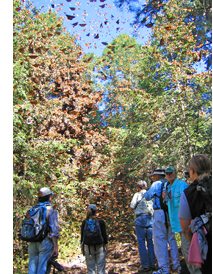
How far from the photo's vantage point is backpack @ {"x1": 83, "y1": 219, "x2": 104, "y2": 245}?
14.4 ft

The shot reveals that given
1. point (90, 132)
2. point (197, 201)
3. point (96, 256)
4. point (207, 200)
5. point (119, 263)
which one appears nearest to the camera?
point (207, 200)

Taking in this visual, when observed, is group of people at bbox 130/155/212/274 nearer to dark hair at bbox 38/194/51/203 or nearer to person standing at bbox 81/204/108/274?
person standing at bbox 81/204/108/274

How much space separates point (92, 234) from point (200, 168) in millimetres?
2836

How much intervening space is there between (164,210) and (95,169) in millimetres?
9782

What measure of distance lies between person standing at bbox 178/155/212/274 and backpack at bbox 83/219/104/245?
250 centimetres

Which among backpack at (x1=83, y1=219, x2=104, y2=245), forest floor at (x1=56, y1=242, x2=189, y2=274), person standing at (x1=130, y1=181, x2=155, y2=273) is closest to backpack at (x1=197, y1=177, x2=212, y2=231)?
backpack at (x1=83, y1=219, x2=104, y2=245)

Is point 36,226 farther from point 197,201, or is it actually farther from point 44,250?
point 197,201

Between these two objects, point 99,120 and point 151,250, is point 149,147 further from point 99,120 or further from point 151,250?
point 99,120

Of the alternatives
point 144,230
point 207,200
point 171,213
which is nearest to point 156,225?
point 171,213

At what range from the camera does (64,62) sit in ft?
51.2

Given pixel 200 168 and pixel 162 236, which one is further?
pixel 162 236

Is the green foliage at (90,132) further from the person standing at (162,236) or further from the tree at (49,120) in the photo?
the person standing at (162,236)

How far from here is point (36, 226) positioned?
3641 mm

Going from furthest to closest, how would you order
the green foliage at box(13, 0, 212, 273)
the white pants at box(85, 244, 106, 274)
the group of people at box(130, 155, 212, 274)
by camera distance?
the green foliage at box(13, 0, 212, 273) < the white pants at box(85, 244, 106, 274) < the group of people at box(130, 155, 212, 274)
